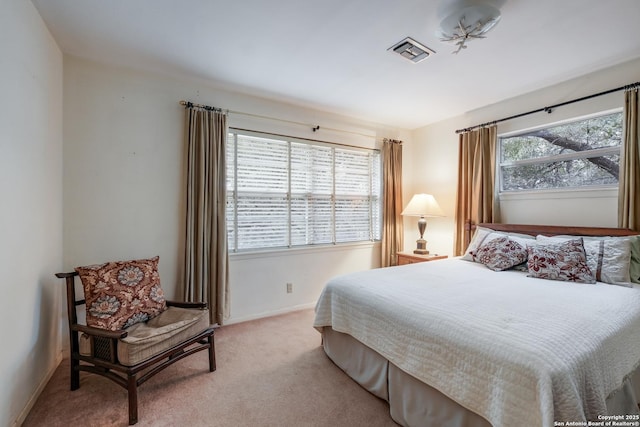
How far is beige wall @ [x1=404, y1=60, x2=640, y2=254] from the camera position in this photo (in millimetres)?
2553

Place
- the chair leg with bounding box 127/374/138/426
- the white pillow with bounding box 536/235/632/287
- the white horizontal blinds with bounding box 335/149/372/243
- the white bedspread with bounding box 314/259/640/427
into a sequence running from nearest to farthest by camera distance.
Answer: the white bedspread with bounding box 314/259/640/427 < the chair leg with bounding box 127/374/138/426 < the white pillow with bounding box 536/235/632/287 < the white horizontal blinds with bounding box 335/149/372/243

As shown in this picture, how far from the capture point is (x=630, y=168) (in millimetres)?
2346

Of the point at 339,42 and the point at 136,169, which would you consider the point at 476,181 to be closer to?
the point at 339,42

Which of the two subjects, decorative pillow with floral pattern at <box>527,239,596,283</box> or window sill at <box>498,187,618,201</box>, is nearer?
decorative pillow with floral pattern at <box>527,239,596,283</box>

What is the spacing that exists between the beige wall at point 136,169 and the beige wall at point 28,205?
128mm

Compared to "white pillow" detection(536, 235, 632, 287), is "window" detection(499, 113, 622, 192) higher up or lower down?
higher up

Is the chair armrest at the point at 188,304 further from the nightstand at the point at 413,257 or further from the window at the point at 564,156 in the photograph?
the window at the point at 564,156

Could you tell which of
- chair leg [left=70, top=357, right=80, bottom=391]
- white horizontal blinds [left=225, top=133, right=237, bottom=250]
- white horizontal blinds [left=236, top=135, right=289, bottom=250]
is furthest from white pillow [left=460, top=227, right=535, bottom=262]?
chair leg [left=70, top=357, right=80, bottom=391]

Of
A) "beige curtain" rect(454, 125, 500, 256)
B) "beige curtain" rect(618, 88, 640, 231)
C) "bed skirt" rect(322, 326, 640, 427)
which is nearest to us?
"bed skirt" rect(322, 326, 640, 427)

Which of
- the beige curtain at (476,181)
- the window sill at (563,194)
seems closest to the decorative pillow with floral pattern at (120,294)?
the beige curtain at (476,181)

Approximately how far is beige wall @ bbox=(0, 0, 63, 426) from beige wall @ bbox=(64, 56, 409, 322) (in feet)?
0.42

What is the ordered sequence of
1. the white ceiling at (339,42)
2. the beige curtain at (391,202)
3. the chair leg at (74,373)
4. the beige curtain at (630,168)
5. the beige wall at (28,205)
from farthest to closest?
the beige curtain at (391,202) → the beige curtain at (630,168) → the chair leg at (74,373) → the white ceiling at (339,42) → the beige wall at (28,205)

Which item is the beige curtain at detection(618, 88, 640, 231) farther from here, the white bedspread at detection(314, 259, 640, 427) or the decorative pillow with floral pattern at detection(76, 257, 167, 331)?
the decorative pillow with floral pattern at detection(76, 257, 167, 331)

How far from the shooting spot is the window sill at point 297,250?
3.09m
